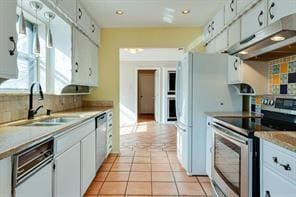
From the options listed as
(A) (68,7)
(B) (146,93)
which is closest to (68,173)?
(A) (68,7)

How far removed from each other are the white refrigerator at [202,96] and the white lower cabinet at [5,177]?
8.86ft

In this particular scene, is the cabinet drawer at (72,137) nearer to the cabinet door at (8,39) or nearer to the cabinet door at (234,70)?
the cabinet door at (8,39)

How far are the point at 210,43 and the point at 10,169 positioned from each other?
3.81 m

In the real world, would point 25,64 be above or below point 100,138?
above

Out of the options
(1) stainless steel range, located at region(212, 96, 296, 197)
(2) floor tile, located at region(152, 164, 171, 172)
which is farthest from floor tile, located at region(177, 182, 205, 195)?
(2) floor tile, located at region(152, 164, 171, 172)

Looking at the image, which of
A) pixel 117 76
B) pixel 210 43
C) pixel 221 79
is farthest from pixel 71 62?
pixel 210 43

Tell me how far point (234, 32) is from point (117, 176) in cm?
245

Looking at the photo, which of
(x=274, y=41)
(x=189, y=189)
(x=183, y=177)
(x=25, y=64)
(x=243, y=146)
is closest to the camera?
(x=243, y=146)

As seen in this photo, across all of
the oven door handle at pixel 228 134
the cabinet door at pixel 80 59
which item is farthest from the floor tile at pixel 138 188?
the cabinet door at pixel 80 59

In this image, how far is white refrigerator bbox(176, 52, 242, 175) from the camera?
3.70 meters

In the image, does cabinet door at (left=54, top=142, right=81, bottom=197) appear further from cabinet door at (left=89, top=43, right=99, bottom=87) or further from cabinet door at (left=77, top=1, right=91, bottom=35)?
cabinet door at (left=89, top=43, right=99, bottom=87)

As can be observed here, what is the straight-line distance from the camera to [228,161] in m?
2.50

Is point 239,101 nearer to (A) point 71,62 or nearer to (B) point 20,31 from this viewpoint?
(A) point 71,62

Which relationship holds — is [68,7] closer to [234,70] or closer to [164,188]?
[234,70]
